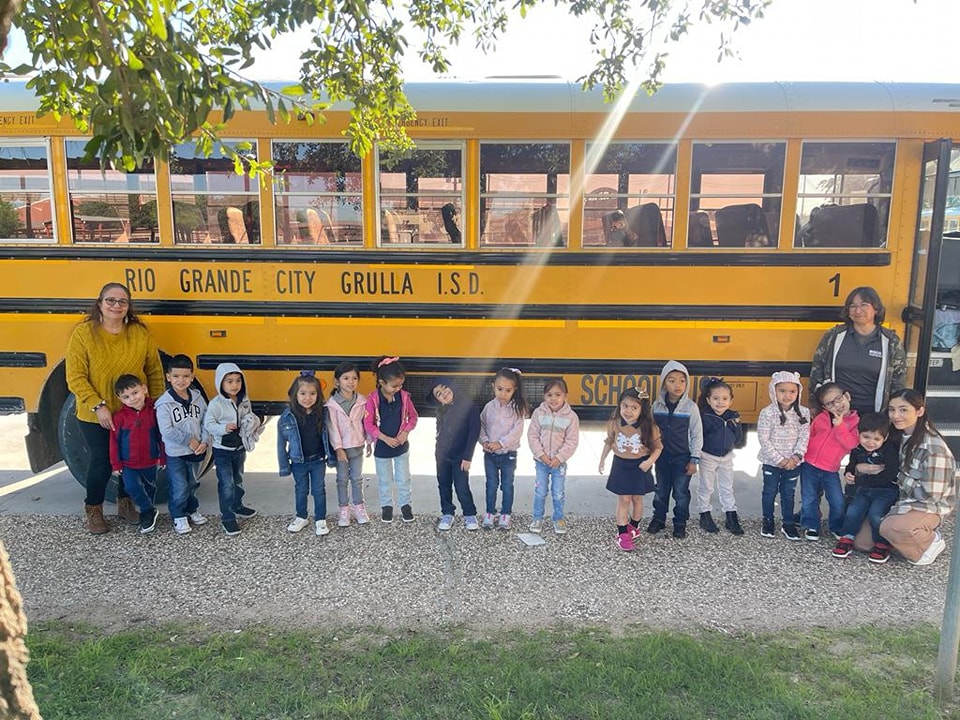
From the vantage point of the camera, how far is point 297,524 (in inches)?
165

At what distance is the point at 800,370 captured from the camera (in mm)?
4309

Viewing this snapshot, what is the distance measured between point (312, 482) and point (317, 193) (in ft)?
5.60

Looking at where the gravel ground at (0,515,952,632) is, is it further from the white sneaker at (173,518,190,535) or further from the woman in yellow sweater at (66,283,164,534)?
the woman in yellow sweater at (66,283,164,534)

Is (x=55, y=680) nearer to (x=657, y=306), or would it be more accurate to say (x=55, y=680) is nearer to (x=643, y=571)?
(x=643, y=571)

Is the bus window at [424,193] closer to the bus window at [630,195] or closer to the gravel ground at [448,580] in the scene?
the bus window at [630,195]

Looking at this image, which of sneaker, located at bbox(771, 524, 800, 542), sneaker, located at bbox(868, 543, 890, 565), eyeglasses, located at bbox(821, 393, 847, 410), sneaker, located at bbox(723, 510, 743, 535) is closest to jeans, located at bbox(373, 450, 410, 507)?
sneaker, located at bbox(723, 510, 743, 535)

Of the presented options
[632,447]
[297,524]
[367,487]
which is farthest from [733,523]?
[297,524]

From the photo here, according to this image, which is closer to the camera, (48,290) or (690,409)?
(690,409)

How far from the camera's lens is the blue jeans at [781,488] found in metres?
4.06

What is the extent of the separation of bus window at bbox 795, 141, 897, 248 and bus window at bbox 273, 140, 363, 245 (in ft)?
8.56

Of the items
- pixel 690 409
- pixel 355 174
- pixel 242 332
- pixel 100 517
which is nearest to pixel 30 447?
pixel 100 517

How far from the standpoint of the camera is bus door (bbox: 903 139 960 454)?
159 inches


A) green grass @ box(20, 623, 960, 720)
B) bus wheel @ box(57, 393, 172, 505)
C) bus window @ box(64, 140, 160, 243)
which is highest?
bus window @ box(64, 140, 160, 243)

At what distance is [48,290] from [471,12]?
9.83 feet
